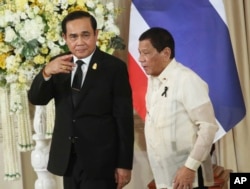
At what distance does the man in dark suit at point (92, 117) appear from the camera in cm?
188

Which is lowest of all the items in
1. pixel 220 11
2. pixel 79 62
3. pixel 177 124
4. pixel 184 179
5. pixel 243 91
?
pixel 184 179

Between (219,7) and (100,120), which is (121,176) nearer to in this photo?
(100,120)

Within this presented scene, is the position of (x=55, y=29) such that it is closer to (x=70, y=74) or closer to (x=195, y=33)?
(x=70, y=74)

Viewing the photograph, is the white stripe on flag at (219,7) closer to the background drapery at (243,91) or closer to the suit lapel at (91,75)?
the background drapery at (243,91)

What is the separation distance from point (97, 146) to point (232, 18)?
1.28 metres

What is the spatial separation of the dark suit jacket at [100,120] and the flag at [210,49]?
0.63 meters

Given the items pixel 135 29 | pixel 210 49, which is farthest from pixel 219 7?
pixel 135 29

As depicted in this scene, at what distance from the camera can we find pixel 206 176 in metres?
1.90

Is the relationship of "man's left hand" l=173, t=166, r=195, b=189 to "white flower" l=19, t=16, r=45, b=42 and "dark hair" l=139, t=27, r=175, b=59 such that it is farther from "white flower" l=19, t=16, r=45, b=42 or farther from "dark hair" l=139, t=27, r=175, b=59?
"white flower" l=19, t=16, r=45, b=42

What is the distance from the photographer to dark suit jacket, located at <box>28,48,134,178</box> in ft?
6.16

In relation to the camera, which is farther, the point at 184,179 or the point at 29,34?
the point at 29,34

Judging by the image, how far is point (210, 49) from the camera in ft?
8.00

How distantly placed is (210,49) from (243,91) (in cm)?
46

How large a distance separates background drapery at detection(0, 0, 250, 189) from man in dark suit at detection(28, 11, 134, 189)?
0.90m
